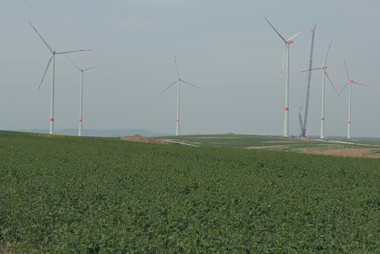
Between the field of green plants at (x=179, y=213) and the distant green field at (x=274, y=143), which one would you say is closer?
the field of green plants at (x=179, y=213)

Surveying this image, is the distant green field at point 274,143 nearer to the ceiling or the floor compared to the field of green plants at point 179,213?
nearer to the ceiling

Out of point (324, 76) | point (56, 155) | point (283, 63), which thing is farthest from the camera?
point (324, 76)

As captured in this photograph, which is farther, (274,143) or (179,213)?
(274,143)

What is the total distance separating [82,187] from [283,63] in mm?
76642

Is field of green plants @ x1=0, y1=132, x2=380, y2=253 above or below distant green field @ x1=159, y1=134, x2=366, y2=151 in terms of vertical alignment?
below

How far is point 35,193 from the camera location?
16.3 meters

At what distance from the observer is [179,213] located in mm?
12852

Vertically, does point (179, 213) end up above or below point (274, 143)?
below

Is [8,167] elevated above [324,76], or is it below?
below

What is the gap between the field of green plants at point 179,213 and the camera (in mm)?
10531

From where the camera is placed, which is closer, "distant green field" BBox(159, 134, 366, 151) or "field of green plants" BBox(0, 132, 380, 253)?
"field of green plants" BBox(0, 132, 380, 253)

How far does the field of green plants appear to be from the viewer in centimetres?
1053

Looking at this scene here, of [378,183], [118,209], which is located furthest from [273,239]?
[378,183]

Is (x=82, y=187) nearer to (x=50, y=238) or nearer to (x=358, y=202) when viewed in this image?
(x=50, y=238)
